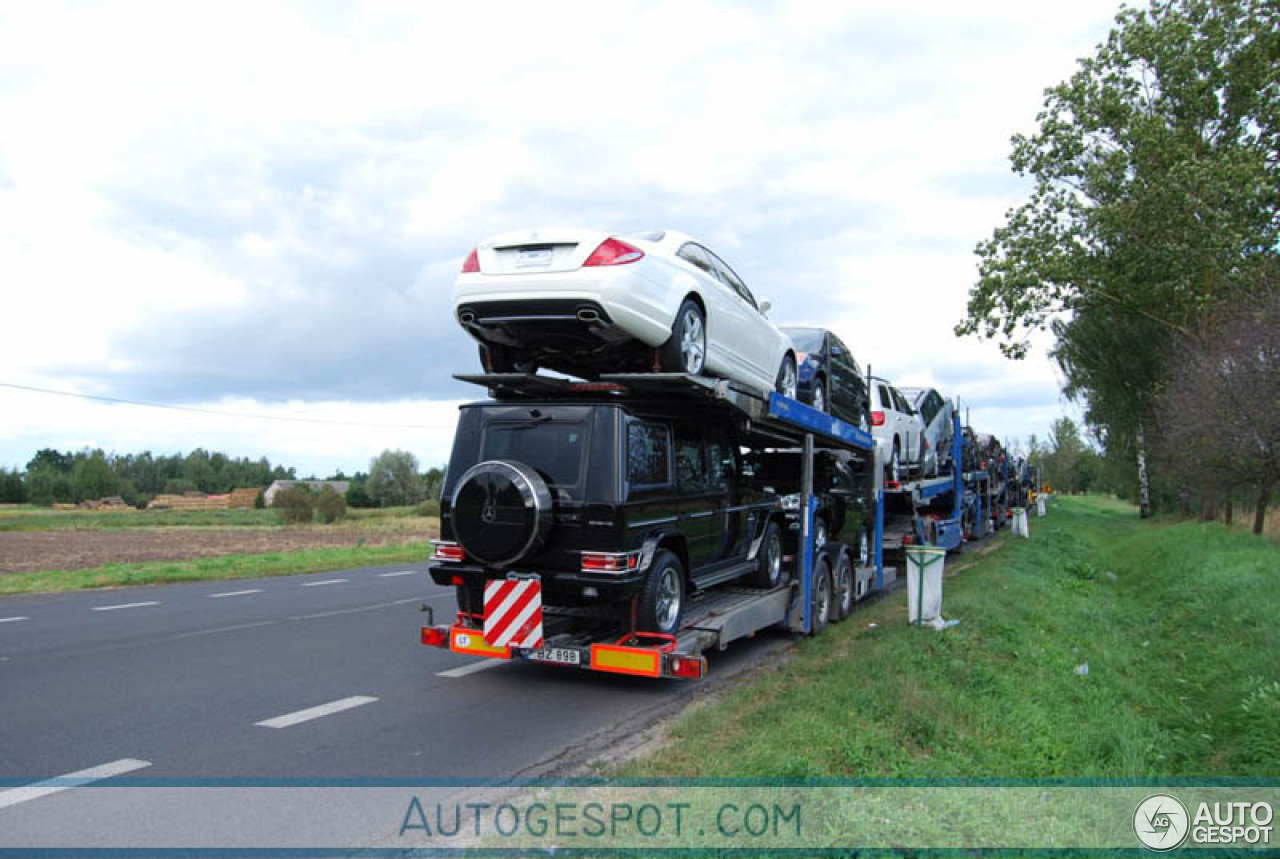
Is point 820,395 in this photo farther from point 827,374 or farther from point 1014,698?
point 1014,698

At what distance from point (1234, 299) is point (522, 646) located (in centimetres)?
2099

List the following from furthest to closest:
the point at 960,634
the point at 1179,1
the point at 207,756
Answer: the point at 1179,1 < the point at 960,634 < the point at 207,756

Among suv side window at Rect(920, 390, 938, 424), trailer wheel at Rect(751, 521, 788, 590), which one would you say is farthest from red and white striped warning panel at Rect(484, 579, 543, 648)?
suv side window at Rect(920, 390, 938, 424)

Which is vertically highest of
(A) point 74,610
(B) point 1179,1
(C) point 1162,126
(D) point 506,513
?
(B) point 1179,1

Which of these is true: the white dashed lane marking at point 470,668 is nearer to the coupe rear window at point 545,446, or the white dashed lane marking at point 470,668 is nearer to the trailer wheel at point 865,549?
the coupe rear window at point 545,446

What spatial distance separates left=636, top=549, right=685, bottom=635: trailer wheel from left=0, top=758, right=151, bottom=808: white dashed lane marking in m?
3.32

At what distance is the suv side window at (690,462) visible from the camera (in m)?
7.60

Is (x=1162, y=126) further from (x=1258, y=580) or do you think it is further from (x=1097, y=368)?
(x=1258, y=580)

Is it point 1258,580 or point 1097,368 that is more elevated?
point 1097,368

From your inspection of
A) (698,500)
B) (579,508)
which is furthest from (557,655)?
(698,500)

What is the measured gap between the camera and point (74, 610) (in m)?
11.9

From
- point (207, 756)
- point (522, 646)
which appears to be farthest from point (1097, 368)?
point (207, 756)

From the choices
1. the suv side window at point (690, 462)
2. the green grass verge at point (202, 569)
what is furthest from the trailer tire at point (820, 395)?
the green grass verge at point (202, 569)

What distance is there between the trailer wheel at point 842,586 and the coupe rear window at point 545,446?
4746mm
